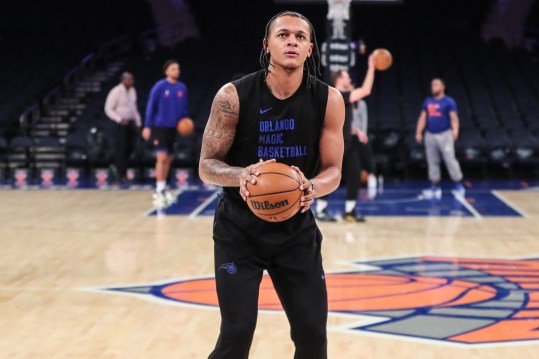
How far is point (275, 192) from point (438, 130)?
417 inches

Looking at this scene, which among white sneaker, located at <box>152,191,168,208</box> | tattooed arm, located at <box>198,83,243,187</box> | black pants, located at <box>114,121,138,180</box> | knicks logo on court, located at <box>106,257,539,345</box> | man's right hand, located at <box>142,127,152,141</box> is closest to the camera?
tattooed arm, located at <box>198,83,243,187</box>

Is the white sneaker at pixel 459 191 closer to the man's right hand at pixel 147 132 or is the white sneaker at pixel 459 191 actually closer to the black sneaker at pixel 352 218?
the black sneaker at pixel 352 218

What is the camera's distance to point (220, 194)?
12.8 ft

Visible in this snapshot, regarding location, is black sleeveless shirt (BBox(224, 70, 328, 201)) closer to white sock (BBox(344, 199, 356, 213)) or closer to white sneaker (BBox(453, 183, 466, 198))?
white sock (BBox(344, 199, 356, 213))

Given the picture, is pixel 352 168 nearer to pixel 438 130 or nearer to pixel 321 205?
pixel 321 205

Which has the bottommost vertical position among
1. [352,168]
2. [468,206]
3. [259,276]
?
[468,206]

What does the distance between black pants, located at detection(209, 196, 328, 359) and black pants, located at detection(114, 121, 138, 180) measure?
1132 centimetres

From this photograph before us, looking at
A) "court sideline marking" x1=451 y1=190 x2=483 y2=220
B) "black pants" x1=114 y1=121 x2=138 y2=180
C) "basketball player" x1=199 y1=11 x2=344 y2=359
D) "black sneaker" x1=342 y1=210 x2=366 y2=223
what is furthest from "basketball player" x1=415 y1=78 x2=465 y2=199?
"basketball player" x1=199 y1=11 x2=344 y2=359

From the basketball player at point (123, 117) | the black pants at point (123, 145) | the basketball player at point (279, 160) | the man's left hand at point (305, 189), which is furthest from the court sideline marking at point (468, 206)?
the man's left hand at point (305, 189)

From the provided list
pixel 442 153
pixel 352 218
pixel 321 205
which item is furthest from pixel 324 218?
pixel 442 153

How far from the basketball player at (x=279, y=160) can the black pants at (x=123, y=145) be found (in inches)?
443

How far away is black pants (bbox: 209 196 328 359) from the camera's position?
359 centimetres

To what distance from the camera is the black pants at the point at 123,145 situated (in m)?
14.9

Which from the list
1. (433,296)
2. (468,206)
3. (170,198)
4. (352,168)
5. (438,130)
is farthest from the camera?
(438,130)
